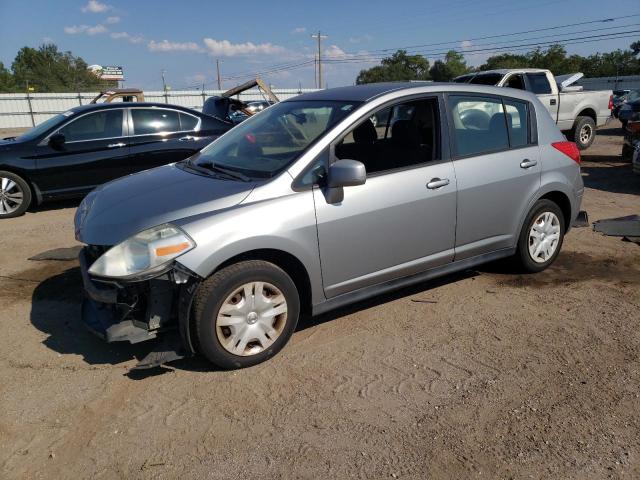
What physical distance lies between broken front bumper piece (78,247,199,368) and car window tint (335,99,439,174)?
1.52 meters

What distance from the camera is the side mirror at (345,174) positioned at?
343cm

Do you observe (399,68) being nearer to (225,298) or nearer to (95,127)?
(95,127)

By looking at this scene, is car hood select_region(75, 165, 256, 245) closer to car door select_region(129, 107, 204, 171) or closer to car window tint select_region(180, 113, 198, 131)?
car door select_region(129, 107, 204, 171)

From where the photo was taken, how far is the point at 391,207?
3.83m

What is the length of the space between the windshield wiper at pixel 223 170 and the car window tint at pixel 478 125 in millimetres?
1775

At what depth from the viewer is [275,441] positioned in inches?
108

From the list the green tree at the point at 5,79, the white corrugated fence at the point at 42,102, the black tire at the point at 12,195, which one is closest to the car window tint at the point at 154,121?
the black tire at the point at 12,195

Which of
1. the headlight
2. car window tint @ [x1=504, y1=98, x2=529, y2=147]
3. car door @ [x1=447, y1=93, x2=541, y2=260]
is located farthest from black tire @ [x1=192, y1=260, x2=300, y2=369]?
car window tint @ [x1=504, y1=98, x2=529, y2=147]

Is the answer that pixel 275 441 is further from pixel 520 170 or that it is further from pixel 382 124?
pixel 520 170

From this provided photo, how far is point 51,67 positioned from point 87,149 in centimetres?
7929

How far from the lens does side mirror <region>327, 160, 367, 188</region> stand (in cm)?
343

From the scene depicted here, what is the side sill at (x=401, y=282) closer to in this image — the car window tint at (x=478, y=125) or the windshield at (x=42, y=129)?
the car window tint at (x=478, y=125)

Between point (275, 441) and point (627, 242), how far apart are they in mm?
5101

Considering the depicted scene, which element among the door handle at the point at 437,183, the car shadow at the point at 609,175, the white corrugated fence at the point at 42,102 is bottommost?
the car shadow at the point at 609,175
